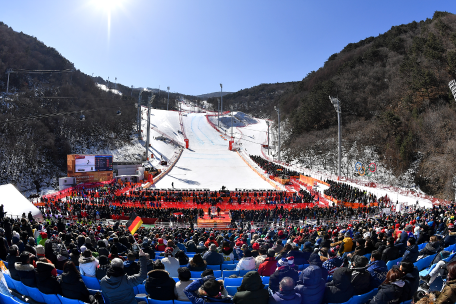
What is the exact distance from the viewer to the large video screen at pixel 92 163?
27070 millimetres

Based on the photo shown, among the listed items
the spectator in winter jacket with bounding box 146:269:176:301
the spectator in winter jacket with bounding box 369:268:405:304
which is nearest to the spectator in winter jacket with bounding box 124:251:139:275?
the spectator in winter jacket with bounding box 146:269:176:301

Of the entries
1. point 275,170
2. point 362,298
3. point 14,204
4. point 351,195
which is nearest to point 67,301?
point 362,298

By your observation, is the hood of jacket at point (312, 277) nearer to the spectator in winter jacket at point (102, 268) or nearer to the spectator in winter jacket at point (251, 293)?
the spectator in winter jacket at point (251, 293)

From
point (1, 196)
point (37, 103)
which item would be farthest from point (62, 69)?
point (1, 196)

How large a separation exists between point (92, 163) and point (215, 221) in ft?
52.0

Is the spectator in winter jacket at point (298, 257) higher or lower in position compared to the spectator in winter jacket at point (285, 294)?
lower

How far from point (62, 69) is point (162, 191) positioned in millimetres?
50393

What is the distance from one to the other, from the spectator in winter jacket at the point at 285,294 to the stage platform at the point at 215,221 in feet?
47.6

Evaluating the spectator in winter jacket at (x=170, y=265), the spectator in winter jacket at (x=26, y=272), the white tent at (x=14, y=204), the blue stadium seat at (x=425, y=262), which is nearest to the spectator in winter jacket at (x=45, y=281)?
the spectator in winter jacket at (x=26, y=272)

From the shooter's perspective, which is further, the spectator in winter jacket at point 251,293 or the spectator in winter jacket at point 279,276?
the spectator in winter jacket at point 279,276

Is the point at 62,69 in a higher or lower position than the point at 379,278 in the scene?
higher

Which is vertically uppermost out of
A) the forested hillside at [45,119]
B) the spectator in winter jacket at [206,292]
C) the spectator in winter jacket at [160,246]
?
the forested hillside at [45,119]

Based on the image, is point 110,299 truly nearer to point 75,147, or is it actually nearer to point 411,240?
point 411,240

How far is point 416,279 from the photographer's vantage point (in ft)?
10.6
